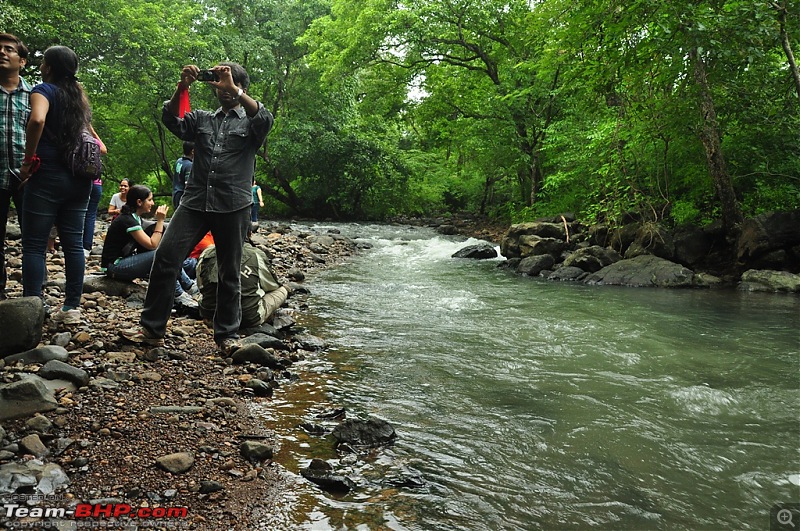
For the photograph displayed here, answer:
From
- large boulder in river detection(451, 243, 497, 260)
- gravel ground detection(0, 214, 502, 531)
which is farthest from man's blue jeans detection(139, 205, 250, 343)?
large boulder in river detection(451, 243, 497, 260)

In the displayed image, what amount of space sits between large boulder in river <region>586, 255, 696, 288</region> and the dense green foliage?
2039 mm

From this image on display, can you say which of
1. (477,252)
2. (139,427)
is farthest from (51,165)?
(477,252)

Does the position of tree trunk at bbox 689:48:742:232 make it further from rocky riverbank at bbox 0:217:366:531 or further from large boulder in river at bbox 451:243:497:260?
rocky riverbank at bbox 0:217:366:531

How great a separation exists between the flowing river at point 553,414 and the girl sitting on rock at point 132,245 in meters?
2.14

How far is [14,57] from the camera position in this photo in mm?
4535

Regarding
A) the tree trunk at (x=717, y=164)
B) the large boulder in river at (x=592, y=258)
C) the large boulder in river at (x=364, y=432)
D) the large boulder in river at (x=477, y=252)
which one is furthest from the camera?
the large boulder in river at (x=477, y=252)

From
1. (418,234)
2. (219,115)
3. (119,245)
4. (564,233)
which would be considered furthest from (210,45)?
(219,115)

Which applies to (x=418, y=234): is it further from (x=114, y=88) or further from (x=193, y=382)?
(x=193, y=382)

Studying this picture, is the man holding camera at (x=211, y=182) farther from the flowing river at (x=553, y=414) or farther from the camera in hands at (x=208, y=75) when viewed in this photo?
the flowing river at (x=553, y=414)

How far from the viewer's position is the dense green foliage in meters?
10.4

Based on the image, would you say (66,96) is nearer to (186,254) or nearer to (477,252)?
(186,254)

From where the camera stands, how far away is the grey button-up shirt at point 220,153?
4410mm

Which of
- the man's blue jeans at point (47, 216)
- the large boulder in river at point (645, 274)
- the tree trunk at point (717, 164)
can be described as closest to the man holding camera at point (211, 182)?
the man's blue jeans at point (47, 216)

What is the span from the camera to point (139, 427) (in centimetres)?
325
